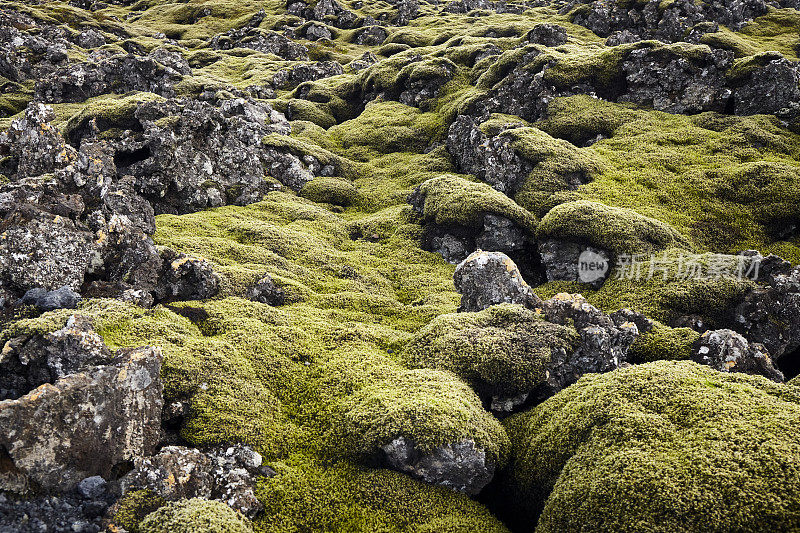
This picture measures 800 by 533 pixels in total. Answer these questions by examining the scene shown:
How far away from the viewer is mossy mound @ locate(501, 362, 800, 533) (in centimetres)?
587

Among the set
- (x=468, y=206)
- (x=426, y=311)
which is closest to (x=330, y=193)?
(x=468, y=206)

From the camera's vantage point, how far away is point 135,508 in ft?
20.8

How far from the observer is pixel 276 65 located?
5525 centimetres

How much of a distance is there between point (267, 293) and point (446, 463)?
781 cm

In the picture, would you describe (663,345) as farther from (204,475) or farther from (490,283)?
(204,475)

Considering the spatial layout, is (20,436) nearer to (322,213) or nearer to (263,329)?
(263,329)

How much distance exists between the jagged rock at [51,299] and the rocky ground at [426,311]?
6 cm

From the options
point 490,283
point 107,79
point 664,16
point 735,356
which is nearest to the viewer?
point 735,356

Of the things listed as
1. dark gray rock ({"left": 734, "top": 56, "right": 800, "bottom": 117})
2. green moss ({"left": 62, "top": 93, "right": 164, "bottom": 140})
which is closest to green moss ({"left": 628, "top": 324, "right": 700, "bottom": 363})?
dark gray rock ({"left": 734, "top": 56, "right": 800, "bottom": 117})

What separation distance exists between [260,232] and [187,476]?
12.2 m

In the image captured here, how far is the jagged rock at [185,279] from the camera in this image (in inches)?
479

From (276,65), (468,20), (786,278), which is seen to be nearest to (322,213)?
(786,278)

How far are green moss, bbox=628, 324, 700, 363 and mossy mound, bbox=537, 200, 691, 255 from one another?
15.9ft

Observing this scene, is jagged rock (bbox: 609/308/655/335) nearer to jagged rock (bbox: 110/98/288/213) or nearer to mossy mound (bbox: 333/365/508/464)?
mossy mound (bbox: 333/365/508/464)
